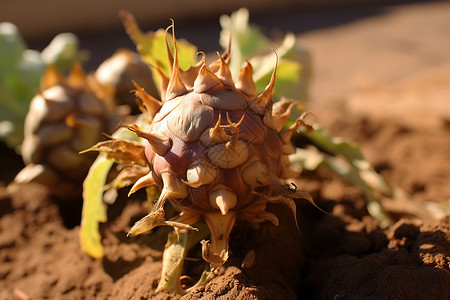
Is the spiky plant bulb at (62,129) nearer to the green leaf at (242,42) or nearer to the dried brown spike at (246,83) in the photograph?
the green leaf at (242,42)

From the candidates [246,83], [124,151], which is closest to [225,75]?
[246,83]

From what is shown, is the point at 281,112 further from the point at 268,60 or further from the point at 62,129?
the point at 62,129

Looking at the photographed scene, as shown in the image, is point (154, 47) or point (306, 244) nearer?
point (306, 244)

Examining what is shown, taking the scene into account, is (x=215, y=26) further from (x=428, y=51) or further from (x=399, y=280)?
(x=399, y=280)

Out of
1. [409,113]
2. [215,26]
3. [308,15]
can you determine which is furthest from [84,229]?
[308,15]

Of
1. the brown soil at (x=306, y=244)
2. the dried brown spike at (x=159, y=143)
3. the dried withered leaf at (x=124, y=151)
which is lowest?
the brown soil at (x=306, y=244)

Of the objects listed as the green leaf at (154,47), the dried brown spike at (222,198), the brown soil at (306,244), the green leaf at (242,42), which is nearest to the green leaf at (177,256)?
the brown soil at (306,244)
